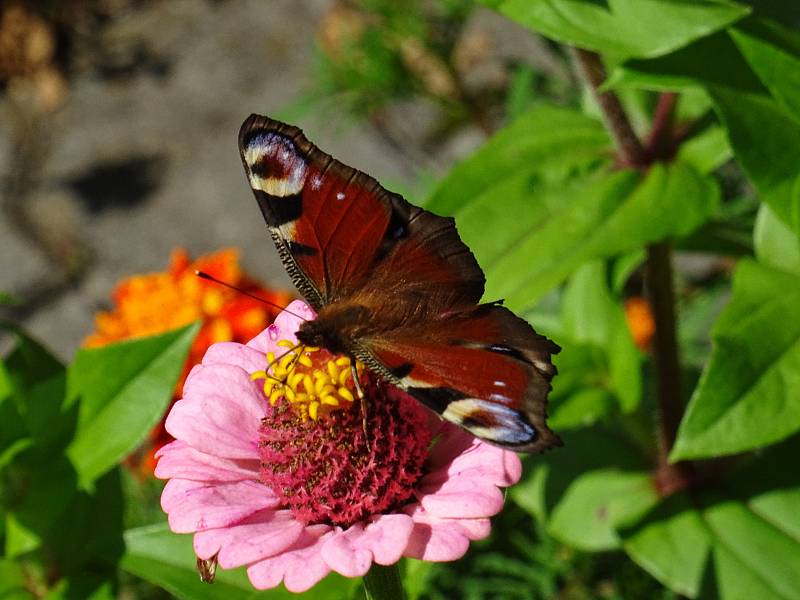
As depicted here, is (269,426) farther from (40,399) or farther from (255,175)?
(40,399)

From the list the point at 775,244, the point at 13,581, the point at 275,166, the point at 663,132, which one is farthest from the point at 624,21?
the point at 13,581

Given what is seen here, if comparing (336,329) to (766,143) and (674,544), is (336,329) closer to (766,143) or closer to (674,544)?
(766,143)

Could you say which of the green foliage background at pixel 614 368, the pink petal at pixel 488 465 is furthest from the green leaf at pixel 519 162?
the pink petal at pixel 488 465

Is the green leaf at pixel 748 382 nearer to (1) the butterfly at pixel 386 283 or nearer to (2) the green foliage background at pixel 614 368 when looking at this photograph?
(2) the green foliage background at pixel 614 368

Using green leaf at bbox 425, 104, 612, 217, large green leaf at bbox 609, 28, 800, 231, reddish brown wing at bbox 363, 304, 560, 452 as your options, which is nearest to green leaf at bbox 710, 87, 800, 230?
large green leaf at bbox 609, 28, 800, 231

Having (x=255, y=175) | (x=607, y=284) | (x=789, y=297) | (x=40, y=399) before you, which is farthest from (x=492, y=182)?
(x=40, y=399)

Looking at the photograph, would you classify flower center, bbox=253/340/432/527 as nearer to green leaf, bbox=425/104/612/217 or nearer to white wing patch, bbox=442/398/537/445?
white wing patch, bbox=442/398/537/445
